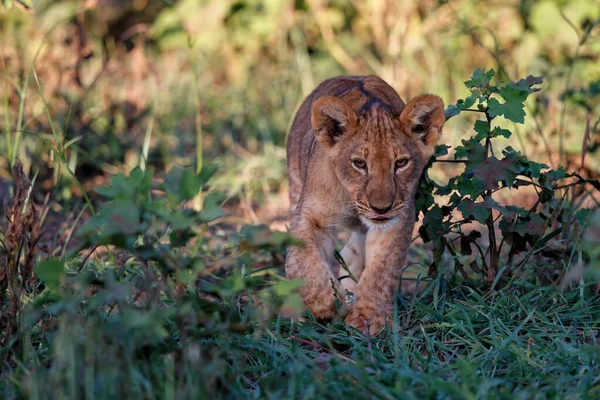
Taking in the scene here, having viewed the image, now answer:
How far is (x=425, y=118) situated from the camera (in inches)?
161

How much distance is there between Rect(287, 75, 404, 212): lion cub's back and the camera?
4.36 m

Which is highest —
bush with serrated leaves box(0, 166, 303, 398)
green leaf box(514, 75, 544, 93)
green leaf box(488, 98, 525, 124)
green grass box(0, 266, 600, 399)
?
green leaf box(514, 75, 544, 93)

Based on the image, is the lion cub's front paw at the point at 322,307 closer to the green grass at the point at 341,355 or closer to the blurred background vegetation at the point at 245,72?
the green grass at the point at 341,355

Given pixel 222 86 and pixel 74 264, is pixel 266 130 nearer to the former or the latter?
pixel 222 86

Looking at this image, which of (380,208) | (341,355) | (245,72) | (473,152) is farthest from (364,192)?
(245,72)

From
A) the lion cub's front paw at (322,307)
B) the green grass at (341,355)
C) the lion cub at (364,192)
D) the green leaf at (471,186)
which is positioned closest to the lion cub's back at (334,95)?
the lion cub at (364,192)

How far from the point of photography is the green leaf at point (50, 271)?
9.22ft

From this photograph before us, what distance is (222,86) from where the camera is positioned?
405 inches

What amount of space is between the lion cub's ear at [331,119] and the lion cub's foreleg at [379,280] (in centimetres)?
53

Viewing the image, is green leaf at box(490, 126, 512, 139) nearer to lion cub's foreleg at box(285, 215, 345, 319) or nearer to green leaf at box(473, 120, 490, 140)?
green leaf at box(473, 120, 490, 140)

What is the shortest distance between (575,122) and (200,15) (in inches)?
201

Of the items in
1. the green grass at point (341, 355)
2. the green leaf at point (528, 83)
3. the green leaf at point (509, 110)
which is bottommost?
the green grass at point (341, 355)

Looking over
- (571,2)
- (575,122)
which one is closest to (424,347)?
(575,122)

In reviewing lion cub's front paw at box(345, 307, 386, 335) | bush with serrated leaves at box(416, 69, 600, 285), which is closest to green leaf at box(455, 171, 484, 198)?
bush with serrated leaves at box(416, 69, 600, 285)
